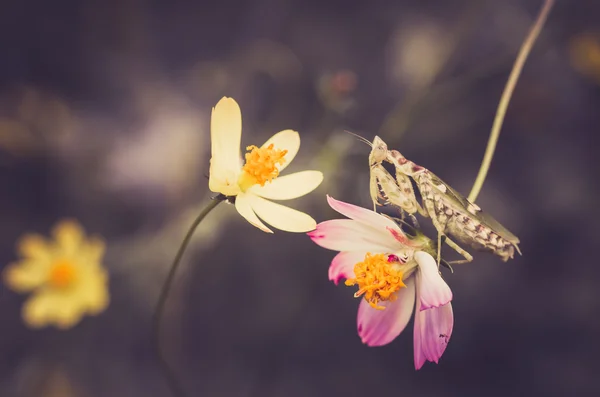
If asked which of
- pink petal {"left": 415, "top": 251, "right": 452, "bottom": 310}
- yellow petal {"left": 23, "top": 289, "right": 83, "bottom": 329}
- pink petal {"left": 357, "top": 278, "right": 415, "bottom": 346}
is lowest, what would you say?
yellow petal {"left": 23, "top": 289, "right": 83, "bottom": 329}

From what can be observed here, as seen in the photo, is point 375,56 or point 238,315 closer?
point 238,315

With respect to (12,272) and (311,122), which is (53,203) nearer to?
(12,272)

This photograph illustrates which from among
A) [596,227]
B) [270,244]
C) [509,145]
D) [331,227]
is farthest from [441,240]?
[596,227]

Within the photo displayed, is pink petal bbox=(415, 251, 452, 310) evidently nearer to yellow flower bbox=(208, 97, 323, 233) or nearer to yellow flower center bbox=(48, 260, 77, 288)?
yellow flower bbox=(208, 97, 323, 233)

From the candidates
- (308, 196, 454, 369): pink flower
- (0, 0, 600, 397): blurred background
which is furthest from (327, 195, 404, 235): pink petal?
(0, 0, 600, 397): blurred background

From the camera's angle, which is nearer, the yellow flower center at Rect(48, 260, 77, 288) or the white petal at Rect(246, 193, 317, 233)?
the white petal at Rect(246, 193, 317, 233)

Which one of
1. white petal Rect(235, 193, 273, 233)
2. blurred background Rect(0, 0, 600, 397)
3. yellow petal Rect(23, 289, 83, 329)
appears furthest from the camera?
blurred background Rect(0, 0, 600, 397)

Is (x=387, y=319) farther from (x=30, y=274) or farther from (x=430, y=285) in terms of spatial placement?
(x=30, y=274)
